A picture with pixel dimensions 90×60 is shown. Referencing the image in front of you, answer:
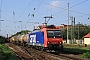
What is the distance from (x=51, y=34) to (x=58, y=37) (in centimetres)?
88

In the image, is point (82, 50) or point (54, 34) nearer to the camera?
point (54, 34)

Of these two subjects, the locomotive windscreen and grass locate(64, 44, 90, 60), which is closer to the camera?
grass locate(64, 44, 90, 60)

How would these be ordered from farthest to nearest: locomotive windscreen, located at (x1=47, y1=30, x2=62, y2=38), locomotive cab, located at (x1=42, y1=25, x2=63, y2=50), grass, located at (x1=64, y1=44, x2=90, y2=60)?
locomotive windscreen, located at (x1=47, y1=30, x2=62, y2=38) < locomotive cab, located at (x1=42, y1=25, x2=63, y2=50) < grass, located at (x1=64, y1=44, x2=90, y2=60)

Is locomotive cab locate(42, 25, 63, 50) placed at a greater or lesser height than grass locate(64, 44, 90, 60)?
greater

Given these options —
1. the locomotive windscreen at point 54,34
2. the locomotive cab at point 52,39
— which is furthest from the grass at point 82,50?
the locomotive windscreen at point 54,34

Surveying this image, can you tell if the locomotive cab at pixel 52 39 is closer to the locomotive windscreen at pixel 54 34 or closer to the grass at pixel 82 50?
the locomotive windscreen at pixel 54 34

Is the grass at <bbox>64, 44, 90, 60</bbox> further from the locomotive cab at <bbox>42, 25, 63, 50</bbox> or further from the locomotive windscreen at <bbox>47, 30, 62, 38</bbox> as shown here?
the locomotive windscreen at <bbox>47, 30, 62, 38</bbox>

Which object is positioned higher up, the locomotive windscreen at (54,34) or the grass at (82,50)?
the locomotive windscreen at (54,34)

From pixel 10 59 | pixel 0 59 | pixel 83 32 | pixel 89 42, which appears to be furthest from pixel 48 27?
pixel 83 32

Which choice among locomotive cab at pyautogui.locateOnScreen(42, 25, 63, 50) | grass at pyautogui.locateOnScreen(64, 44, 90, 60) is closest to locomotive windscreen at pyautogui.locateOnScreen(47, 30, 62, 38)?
locomotive cab at pyautogui.locateOnScreen(42, 25, 63, 50)

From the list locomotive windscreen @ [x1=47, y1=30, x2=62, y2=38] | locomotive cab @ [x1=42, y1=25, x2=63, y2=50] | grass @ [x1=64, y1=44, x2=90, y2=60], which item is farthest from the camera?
locomotive windscreen @ [x1=47, y1=30, x2=62, y2=38]

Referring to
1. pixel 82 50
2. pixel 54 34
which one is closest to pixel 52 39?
pixel 54 34

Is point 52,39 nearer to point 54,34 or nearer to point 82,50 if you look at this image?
point 54,34

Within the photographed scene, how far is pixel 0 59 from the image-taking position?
14.5 m
